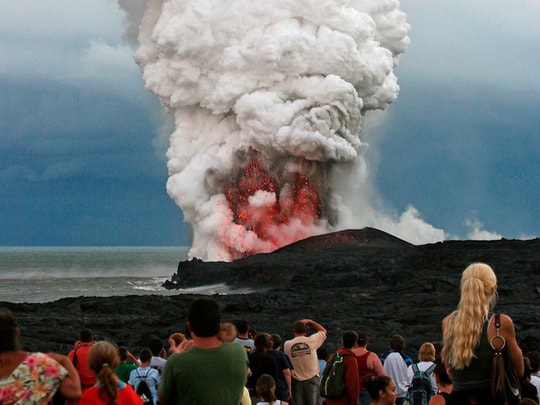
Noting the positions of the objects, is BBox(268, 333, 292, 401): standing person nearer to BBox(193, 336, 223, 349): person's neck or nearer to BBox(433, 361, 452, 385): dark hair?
BBox(433, 361, 452, 385): dark hair

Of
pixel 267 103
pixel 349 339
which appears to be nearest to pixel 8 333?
pixel 349 339

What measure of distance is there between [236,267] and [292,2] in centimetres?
2216

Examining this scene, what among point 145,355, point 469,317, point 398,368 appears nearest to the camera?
point 469,317

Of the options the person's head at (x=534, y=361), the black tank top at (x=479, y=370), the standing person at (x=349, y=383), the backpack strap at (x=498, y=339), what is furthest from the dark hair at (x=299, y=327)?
the backpack strap at (x=498, y=339)

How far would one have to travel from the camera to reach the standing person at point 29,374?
5.32 meters

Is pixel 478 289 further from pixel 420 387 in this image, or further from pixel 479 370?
pixel 420 387

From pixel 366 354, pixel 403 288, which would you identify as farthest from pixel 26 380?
pixel 403 288

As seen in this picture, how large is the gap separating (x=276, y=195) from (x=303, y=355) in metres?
65.9

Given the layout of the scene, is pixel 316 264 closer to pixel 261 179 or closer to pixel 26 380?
pixel 261 179

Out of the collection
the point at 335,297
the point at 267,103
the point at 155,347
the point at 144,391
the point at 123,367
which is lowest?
the point at 144,391

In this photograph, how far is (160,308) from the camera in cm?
4094

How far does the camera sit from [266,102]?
239 ft

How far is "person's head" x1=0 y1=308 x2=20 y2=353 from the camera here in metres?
5.36

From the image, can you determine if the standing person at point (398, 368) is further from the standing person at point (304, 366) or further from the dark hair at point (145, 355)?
the dark hair at point (145, 355)
